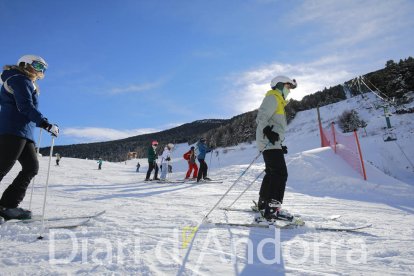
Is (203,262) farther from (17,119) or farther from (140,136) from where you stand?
(140,136)

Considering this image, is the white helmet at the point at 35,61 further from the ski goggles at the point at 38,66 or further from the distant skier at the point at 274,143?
the distant skier at the point at 274,143

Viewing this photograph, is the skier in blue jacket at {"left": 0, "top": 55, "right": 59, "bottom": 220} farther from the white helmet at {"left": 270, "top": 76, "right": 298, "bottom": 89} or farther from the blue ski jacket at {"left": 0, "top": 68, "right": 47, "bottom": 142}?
the white helmet at {"left": 270, "top": 76, "right": 298, "bottom": 89}

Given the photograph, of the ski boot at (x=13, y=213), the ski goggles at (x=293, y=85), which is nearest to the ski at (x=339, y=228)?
the ski goggles at (x=293, y=85)

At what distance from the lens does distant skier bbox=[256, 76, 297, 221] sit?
4.16 m

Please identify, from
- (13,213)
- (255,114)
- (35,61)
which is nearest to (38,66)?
(35,61)

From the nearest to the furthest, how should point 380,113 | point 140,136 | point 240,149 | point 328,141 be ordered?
1. point 328,141
2. point 380,113
3. point 240,149
4. point 140,136

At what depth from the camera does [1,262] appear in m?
2.19

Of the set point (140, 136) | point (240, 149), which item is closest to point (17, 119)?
point (240, 149)

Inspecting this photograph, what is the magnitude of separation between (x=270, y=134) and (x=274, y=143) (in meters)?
0.17

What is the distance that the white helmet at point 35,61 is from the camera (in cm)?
371

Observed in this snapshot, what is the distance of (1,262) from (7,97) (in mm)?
2149

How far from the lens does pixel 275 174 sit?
427 cm

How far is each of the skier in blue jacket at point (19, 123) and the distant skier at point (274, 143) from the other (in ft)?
8.93

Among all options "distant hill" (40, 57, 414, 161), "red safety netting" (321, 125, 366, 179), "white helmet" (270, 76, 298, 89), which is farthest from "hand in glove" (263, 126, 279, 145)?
"distant hill" (40, 57, 414, 161)
